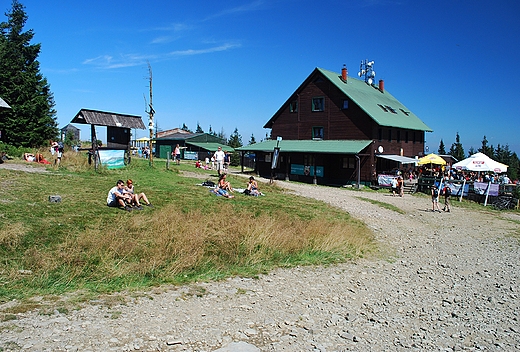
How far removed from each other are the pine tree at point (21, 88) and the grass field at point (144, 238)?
2343 cm

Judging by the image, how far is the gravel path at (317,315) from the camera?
6.68m

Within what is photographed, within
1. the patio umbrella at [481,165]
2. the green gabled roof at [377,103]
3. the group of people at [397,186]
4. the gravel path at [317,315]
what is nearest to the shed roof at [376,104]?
the green gabled roof at [377,103]

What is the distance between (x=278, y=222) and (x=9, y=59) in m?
36.9

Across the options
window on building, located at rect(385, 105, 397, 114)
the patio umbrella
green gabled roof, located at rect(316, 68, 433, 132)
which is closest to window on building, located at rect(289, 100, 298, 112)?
green gabled roof, located at rect(316, 68, 433, 132)

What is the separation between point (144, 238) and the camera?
1146 cm

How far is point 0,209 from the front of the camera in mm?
12008

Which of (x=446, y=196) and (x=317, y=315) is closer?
(x=317, y=315)

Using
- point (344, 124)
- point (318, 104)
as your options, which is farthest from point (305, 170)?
point (318, 104)

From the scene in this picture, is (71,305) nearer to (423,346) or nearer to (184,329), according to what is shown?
(184,329)

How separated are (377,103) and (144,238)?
1288 inches

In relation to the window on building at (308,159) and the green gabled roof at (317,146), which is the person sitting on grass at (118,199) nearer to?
the green gabled roof at (317,146)

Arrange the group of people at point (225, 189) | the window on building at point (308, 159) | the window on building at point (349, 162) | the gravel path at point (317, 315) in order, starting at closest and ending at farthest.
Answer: the gravel path at point (317, 315), the group of people at point (225, 189), the window on building at point (349, 162), the window on building at point (308, 159)

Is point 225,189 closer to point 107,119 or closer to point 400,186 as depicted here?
point 107,119

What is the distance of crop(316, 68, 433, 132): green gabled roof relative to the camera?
1420 inches
